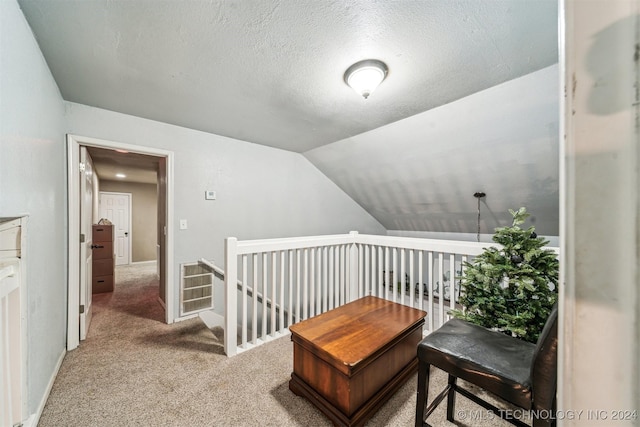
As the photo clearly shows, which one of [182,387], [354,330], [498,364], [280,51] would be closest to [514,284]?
[498,364]

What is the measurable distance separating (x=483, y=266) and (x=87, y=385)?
2870 mm

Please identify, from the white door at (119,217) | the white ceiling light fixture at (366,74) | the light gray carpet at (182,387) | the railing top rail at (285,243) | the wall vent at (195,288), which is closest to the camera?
the light gray carpet at (182,387)

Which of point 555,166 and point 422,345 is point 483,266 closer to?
point 422,345

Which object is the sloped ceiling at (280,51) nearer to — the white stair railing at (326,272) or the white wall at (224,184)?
the white wall at (224,184)

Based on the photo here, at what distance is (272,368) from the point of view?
1.96 meters

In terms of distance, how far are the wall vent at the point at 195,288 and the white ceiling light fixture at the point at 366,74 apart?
261 centimetres

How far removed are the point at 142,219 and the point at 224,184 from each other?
197 inches

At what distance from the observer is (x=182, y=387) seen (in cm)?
175

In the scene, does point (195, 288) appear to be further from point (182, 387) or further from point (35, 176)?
point (35, 176)

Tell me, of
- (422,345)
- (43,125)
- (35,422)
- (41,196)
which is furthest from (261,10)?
(35,422)

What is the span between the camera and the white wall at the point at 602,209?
29cm

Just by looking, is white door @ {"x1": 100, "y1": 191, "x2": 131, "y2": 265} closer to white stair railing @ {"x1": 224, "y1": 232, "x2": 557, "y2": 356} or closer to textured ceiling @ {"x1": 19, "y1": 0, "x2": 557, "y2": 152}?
white stair railing @ {"x1": 224, "y1": 232, "x2": 557, "y2": 356}

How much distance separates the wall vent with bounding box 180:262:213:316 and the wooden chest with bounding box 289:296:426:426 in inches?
74.1

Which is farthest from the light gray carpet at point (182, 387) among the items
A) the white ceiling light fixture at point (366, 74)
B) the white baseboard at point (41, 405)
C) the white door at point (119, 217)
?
the white door at point (119, 217)
